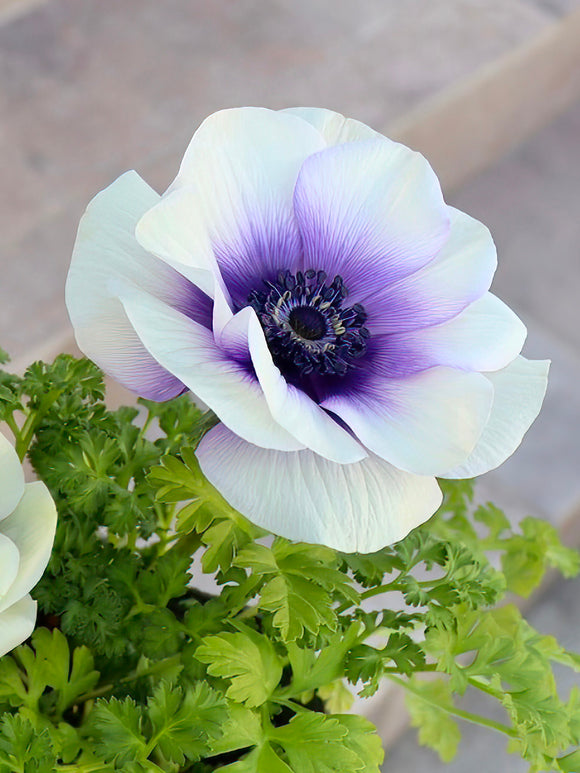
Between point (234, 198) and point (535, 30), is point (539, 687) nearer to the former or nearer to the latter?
point (234, 198)

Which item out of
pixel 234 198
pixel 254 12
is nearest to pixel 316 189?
pixel 234 198

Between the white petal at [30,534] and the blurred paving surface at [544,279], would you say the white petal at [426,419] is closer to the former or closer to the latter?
the white petal at [30,534]

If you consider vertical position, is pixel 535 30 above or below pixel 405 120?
below

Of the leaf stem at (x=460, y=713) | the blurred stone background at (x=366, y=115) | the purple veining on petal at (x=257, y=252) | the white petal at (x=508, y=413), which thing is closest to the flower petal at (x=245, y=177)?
the purple veining on petal at (x=257, y=252)

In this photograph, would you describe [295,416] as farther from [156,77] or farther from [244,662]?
[156,77]

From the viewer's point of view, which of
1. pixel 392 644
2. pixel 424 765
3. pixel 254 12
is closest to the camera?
pixel 392 644
